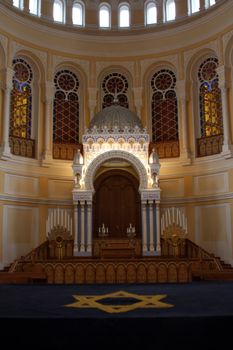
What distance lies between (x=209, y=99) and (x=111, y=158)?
20.4 feet

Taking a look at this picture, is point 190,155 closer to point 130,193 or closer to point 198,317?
point 130,193

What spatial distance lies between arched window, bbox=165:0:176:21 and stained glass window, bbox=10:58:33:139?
819 cm

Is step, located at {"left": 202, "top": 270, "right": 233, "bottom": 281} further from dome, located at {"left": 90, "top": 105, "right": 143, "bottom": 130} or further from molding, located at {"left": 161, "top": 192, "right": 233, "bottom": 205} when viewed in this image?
dome, located at {"left": 90, "top": 105, "right": 143, "bottom": 130}

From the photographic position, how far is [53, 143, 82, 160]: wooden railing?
2255 cm

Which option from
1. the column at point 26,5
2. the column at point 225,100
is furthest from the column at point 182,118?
the column at point 26,5

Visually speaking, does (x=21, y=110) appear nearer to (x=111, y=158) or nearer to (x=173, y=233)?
(x=111, y=158)

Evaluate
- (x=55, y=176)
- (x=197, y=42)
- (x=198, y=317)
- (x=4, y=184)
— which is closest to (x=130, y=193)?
(x=55, y=176)

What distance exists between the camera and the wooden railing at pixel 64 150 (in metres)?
22.5

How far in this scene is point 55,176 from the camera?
22.0 m

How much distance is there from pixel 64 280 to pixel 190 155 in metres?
9.58

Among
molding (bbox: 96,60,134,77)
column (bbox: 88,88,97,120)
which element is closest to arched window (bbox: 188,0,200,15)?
molding (bbox: 96,60,134,77)

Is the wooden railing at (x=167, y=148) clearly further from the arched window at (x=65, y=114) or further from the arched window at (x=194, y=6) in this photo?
the arched window at (x=194, y=6)

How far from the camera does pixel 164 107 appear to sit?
2353 centimetres

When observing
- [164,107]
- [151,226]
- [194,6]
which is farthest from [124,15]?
[151,226]
